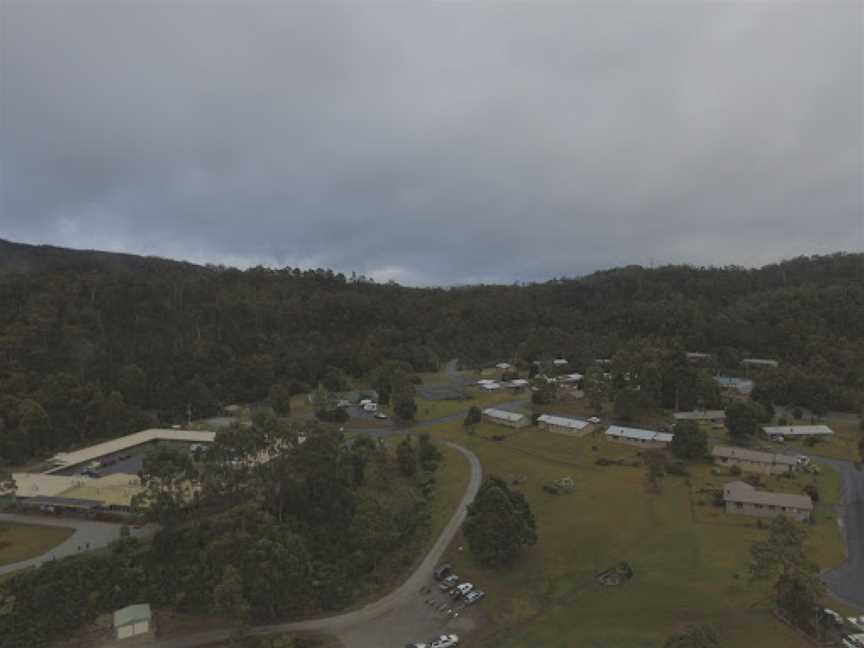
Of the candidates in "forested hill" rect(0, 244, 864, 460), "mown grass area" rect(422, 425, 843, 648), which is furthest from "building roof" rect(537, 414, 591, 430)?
"forested hill" rect(0, 244, 864, 460)

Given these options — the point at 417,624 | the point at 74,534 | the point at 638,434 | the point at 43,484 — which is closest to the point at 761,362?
the point at 638,434

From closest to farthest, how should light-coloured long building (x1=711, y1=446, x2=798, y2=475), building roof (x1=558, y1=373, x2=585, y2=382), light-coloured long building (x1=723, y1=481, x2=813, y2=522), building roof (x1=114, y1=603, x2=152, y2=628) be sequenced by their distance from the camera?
1. building roof (x1=114, y1=603, x2=152, y2=628)
2. light-coloured long building (x1=723, y1=481, x2=813, y2=522)
3. light-coloured long building (x1=711, y1=446, x2=798, y2=475)
4. building roof (x1=558, y1=373, x2=585, y2=382)

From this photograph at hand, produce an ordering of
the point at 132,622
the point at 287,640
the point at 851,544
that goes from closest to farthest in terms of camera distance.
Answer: the point at 287,640, the point at 132,622, the point at 851,544

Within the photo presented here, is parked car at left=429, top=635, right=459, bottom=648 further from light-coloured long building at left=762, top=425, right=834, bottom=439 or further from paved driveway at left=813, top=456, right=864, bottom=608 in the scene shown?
light-coloured long building at left=762, top=425, right=834, bottom=439

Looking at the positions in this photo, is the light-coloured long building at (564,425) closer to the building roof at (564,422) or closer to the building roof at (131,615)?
the building roof at (564,422)

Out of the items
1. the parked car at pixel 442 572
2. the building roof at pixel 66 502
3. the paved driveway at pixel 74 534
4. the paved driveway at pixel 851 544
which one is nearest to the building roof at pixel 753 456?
the paved driveway at pixel 851 544

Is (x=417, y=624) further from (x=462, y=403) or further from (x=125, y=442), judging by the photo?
(x=462, y=403)

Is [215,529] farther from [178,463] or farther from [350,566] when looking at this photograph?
[350,566]
